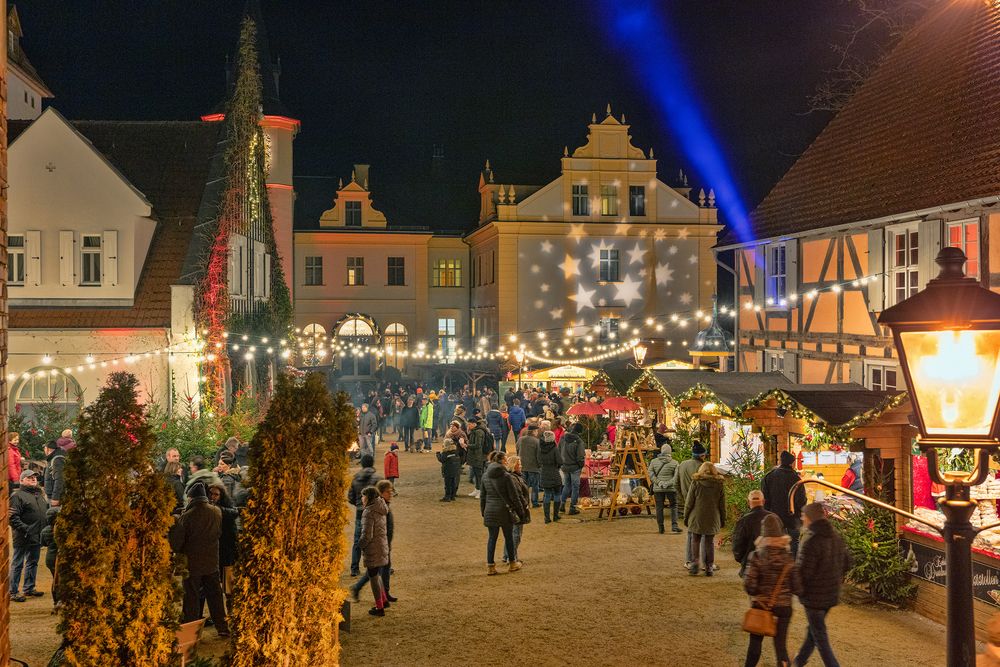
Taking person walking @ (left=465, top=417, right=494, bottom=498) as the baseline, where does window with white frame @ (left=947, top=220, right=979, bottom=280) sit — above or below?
above

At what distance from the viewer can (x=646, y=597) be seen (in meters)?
10.2

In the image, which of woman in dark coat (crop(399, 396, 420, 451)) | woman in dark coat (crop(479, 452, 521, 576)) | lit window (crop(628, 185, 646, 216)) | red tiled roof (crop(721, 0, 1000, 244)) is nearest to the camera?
woman in dark coat (crop(479, 452, 521, 576))

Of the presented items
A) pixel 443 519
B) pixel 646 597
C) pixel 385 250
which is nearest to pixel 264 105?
pixel 385 250

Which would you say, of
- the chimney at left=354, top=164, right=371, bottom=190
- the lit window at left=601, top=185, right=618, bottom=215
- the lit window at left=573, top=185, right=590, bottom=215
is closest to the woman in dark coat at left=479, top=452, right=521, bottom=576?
the lit window at left=573, top=185, right=590, bottom=215

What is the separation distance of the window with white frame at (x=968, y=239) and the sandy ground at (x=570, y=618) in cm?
533

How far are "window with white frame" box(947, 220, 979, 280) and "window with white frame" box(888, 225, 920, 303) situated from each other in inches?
27.5

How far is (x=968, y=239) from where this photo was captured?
45.1 feet

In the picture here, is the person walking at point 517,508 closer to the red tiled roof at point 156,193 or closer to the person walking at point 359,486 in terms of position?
the person walking at point 359,486

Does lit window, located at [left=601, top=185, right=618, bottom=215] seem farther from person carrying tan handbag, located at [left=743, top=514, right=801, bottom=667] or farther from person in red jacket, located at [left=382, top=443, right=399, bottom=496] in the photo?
person carrying tan handbag, located at [left=743, top=514, right=801, bottom=667]

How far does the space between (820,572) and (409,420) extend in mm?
17219

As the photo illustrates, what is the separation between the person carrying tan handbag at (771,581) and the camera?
7.36 m

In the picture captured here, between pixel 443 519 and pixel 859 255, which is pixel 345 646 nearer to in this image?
pixel 443 519

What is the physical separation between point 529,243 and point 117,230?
19302 mm

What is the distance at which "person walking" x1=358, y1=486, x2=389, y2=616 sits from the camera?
9.62 meters
